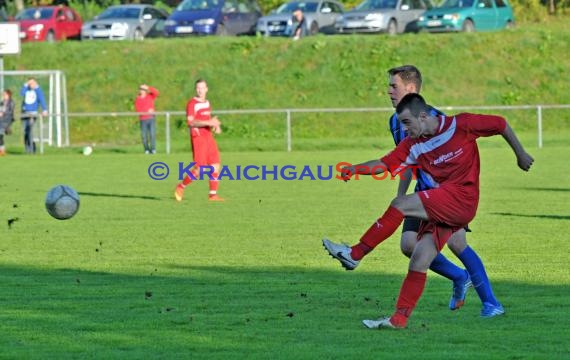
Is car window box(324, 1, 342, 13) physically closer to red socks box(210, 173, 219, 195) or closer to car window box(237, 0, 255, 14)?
car window box(237, 0, 255, 14)

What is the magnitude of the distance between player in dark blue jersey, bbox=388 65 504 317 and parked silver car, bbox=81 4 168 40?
34112 mm

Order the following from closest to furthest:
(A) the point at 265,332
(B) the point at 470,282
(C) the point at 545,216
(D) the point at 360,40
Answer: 1. (A) the point at 265,332
2. (B) the point at 470,282
3. (C) the point at 545,216
4. (D) the point at 360,40

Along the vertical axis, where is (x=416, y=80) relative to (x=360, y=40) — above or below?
above

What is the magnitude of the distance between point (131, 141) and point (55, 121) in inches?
106

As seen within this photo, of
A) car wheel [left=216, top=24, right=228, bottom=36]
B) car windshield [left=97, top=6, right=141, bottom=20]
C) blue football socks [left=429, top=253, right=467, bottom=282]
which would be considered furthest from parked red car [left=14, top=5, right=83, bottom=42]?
blue football socks [left=429, top=253, right=467, bottom=282]

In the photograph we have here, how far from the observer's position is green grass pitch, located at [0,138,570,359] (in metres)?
7.73

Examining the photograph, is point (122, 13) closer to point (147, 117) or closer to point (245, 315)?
point (147, 117)

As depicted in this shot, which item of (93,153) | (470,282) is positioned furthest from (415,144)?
(93,153)

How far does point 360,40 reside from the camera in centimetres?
3922

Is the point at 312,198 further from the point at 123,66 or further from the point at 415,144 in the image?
the point at 123,66

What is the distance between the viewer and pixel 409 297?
8062 millimetres

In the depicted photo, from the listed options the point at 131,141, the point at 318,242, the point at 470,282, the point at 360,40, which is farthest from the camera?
the point at 360,40

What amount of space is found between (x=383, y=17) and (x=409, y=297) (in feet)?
107

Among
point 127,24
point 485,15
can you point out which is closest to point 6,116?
point 127,24
